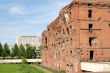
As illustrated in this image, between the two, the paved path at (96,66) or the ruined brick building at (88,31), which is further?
the ruined brick building at (88,31)

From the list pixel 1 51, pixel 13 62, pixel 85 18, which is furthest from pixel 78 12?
A: pixel 1 51

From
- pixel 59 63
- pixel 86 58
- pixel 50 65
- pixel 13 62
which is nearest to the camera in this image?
pixel 86 58

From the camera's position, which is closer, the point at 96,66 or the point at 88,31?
the point at 96,66

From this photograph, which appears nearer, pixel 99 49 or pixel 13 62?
pixel 99 49

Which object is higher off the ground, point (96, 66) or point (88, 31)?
point (88, 31)

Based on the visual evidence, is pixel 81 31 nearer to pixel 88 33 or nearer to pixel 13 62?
pixel 88 33

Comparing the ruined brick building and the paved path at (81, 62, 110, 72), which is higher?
the ruined brick building

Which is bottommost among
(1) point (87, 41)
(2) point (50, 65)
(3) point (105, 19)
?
(2) point (50, 65)

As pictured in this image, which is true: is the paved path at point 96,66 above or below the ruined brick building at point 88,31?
below

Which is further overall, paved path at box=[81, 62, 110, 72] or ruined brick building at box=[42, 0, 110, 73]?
ruined brick building at box=[42, 0, 110, 73]

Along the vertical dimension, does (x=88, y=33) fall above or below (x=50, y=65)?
above

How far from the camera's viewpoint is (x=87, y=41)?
5266cm

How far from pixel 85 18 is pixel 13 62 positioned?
189 feet

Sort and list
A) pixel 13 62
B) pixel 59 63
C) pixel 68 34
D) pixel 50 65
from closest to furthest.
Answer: pixel 68 34 → pixel 59 63 → pixel 50 65 → pixel 13 62
